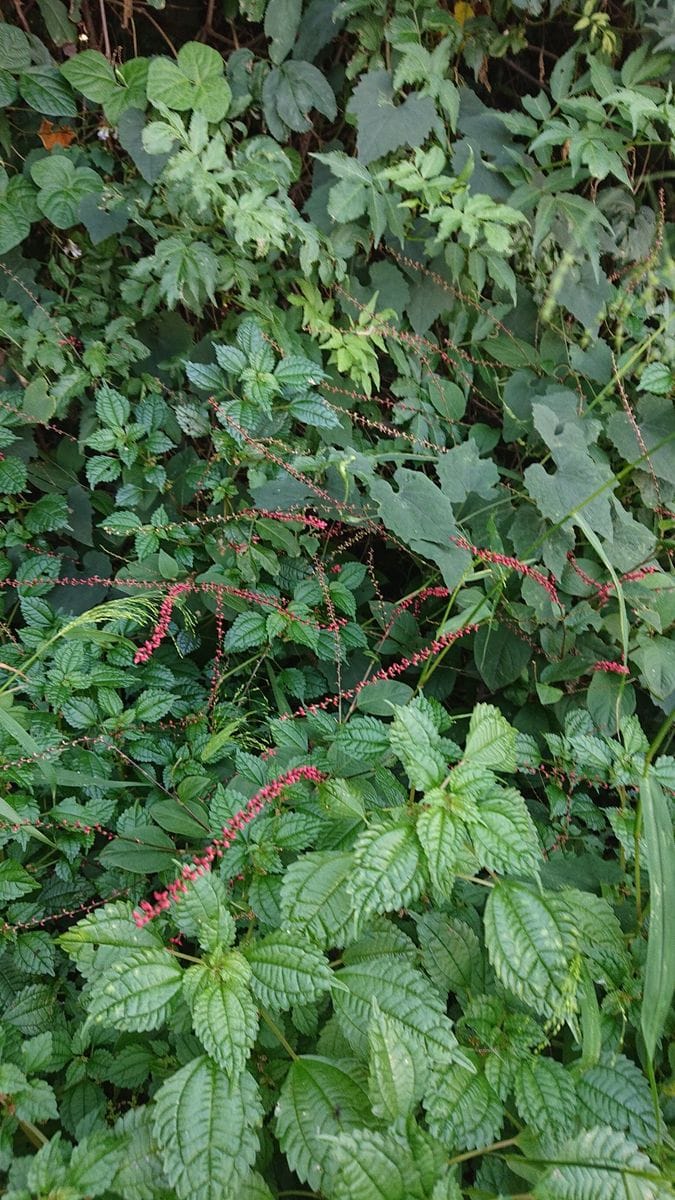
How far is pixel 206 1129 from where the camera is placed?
29.0 inches

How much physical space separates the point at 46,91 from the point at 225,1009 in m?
1.84

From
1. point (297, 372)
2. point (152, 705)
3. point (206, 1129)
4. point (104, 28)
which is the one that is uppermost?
point (104, 28)

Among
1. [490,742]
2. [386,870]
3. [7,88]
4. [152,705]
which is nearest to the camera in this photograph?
[386,870]

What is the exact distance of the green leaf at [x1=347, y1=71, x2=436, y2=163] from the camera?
154 centimetres

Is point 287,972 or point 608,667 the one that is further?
point 608,667

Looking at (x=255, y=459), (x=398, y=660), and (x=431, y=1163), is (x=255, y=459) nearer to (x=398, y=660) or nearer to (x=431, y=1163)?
(x=398, y=660)

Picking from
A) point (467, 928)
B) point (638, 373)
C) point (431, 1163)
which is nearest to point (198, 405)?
point (638, 373)

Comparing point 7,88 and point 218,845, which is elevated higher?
point 7,88

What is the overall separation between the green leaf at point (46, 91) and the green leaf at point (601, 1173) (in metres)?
2.03

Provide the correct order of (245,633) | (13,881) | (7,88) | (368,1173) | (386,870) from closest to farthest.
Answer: (368,1173) < (386,870) < (13,881) < (245,633) < (7,88)

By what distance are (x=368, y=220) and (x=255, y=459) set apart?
0.63 m

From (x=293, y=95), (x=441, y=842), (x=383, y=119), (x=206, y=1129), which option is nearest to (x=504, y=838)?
(x=441, y=842)

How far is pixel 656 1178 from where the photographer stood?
2.25ft

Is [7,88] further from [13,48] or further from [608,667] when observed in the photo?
[608,667]
